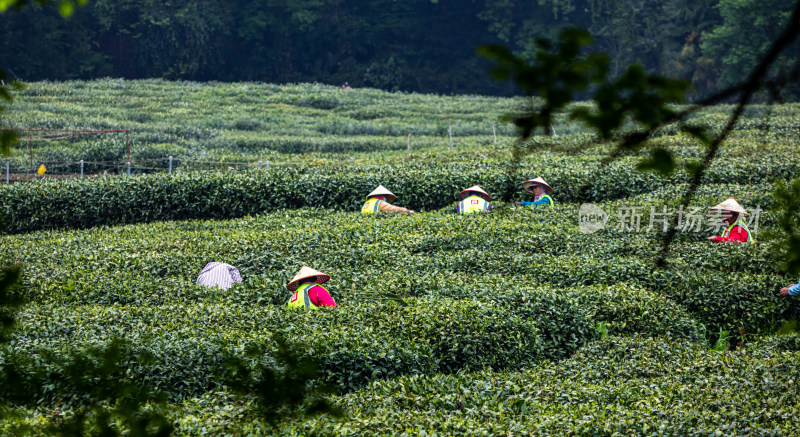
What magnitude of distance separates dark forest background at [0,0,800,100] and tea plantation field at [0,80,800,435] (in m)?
33.5

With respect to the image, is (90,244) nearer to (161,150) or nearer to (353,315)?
(353,315)

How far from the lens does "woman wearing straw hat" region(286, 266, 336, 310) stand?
962 centimetres

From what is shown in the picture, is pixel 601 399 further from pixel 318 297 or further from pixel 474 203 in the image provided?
pixel 474 203

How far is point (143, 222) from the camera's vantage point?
1839 cm

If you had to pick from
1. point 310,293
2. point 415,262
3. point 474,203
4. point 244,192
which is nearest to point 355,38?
point 244,192

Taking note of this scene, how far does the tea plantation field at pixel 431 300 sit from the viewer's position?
20.6ft

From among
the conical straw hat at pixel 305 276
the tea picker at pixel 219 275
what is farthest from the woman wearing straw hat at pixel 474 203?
the conical straw hat at pixel 305 276

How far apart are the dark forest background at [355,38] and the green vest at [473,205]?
36777 mm

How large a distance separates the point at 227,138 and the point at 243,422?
2820 centimetres

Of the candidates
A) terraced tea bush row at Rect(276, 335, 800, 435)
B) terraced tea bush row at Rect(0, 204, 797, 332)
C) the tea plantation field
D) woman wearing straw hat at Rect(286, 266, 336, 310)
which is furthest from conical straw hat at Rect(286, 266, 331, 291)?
terraced tea bush row at Rect(276, 335, 800, 435)

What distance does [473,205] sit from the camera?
15664 mm

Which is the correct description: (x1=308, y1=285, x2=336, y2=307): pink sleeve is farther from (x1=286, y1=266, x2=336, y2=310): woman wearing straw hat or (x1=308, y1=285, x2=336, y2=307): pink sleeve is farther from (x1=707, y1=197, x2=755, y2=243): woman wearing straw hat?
(x1=707, y1=197, x2=755, y2=243): woman wearing straw hat

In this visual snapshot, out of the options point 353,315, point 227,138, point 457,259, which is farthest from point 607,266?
point 227,138

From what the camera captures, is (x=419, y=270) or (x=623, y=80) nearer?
(x=623, y=80)
